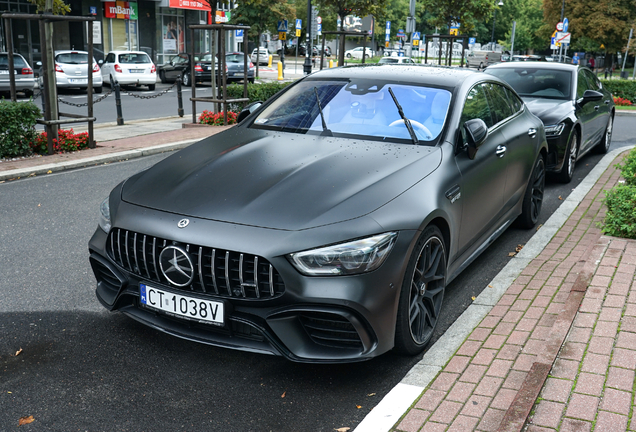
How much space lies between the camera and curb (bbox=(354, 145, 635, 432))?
124 inches

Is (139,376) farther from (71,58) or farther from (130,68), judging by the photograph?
(130,68)

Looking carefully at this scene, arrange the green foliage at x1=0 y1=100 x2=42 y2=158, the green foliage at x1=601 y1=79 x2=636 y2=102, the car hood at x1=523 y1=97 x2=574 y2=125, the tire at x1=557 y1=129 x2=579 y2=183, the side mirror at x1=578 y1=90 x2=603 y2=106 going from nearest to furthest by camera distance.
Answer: the car hood at x1=523 y1=97 x2=574 y2=125 < the tire at x1=557 y1=129 x2=579 y2=183 < the side mirror at x1=578 y1=90 x2=603 y2=106 < the green foliage at x1=0 y1=100 x2=42 y2=158 < the green foliage at x1=601 y1=79 x2=636 y2=102

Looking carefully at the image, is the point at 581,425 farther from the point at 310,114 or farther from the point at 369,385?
the point at 310,114

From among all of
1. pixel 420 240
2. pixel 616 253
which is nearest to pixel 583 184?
pixel 616 253

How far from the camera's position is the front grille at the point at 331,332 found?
3271 mm

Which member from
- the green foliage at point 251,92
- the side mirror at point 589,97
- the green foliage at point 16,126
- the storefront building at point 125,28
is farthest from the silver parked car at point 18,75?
the side mirror at point 589,97

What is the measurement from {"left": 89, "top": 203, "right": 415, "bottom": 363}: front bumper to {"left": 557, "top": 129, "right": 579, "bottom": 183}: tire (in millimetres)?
6107

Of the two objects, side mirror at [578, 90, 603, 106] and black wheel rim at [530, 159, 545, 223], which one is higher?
side mirror at [578, 90, 603, 106]

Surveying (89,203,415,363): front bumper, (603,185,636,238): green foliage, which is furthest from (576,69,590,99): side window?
(89,203,415,363): front bumper

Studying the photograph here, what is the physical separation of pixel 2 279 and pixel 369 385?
310 centimetres

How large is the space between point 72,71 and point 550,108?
818 inches

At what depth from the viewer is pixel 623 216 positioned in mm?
5484

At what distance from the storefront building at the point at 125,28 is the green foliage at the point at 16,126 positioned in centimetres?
2379

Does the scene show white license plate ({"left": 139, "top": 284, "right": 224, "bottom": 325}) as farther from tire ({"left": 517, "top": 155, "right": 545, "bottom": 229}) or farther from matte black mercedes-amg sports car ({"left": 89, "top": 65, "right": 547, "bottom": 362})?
tire ({"left": 517, "top": 155, "right": 545, "bottom": 229})
